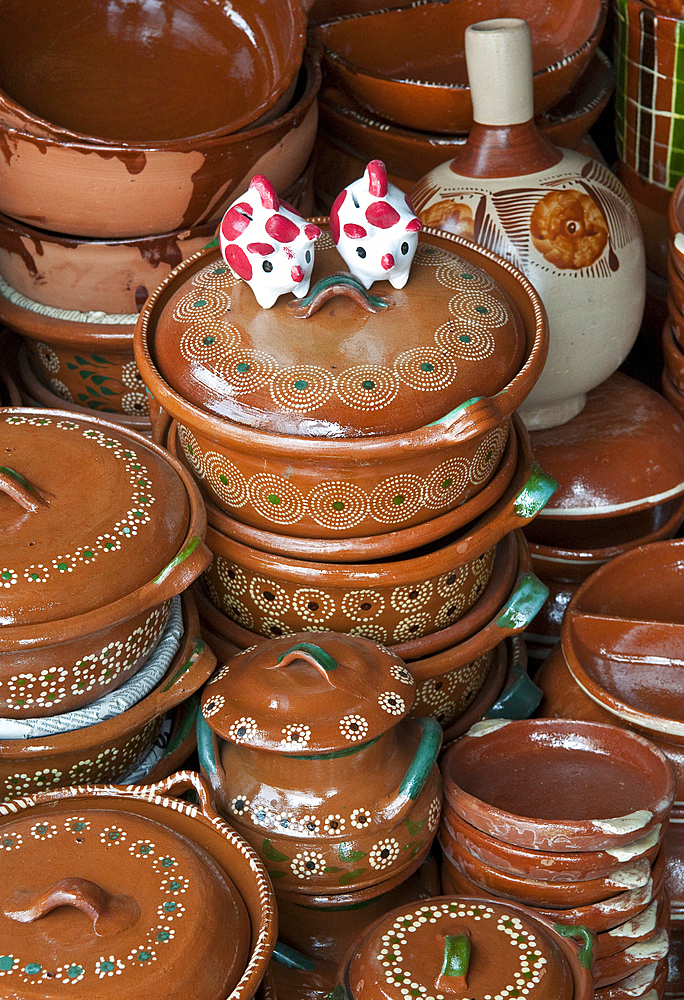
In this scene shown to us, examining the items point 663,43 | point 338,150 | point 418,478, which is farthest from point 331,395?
point 663,43

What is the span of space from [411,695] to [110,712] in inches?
17.1

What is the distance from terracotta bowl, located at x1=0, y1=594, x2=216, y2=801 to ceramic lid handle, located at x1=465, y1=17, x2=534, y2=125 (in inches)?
45.4

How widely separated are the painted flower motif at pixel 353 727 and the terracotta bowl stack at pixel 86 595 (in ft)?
0.93

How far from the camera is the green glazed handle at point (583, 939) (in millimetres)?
1235

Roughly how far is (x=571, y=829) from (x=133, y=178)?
129cm

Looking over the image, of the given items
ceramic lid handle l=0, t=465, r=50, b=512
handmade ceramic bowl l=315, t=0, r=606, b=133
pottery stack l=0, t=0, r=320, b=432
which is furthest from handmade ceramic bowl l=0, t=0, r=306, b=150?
ceramic lid handle l=0, t=465, r=50, b=512

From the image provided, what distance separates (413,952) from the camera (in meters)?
1.22

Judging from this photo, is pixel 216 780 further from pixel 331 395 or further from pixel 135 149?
pixel 135 149

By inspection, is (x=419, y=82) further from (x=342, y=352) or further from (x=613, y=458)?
(x=342, y=352)

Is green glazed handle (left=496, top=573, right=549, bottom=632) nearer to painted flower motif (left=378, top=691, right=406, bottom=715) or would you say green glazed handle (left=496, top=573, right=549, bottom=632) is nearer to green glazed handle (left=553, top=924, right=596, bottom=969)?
painted flower motif (left=378, top=691, right=406, bottom=715)

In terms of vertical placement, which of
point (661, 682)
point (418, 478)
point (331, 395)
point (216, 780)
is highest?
point (331, 395)

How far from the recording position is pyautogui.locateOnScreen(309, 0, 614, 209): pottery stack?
2.29 metres

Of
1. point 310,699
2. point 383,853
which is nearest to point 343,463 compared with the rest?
point 310,699

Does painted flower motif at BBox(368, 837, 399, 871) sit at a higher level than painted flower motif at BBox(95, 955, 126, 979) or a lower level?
lower
